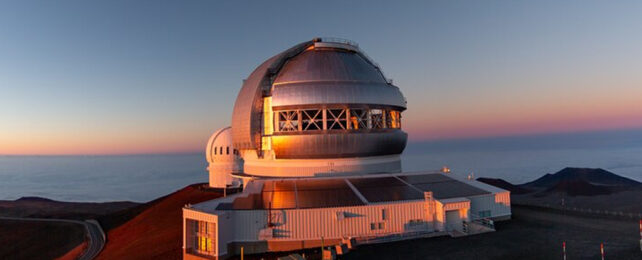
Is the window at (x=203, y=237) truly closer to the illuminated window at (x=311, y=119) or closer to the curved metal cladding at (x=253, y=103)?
the curved metal cladding at (x=253, y=103)

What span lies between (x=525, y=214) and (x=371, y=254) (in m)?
14.2

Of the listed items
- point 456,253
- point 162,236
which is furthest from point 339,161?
point 162,236

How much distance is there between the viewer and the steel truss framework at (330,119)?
2733cm

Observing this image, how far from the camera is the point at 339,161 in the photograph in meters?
27.7

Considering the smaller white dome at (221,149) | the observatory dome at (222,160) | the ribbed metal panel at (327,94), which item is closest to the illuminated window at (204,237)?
the ribbed metal panel at (327,94)

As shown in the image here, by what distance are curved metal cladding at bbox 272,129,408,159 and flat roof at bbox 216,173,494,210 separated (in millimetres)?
3011

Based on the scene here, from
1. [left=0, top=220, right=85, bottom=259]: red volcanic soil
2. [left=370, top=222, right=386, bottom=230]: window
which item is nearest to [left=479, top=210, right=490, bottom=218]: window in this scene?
[left=370, top=222, right=386, bottom=230]: window

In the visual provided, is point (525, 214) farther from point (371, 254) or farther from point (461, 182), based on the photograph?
point (371, 254)

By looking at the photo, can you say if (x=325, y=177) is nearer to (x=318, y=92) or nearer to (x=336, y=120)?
(x=336, y=120)

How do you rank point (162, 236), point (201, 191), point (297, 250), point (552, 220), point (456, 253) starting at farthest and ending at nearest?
point (201, 191), point (162, 236), point (552, 220), point (297, 250), point (456, 253)

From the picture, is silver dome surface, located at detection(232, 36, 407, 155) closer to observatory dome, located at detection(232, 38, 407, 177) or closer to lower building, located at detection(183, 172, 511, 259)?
observatory dome, located at detection(232, 38, 407, 177)

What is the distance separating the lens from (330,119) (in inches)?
1077

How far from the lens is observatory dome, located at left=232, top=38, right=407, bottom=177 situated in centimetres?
2714

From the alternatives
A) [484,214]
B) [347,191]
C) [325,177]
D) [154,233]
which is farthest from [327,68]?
[154,233]
